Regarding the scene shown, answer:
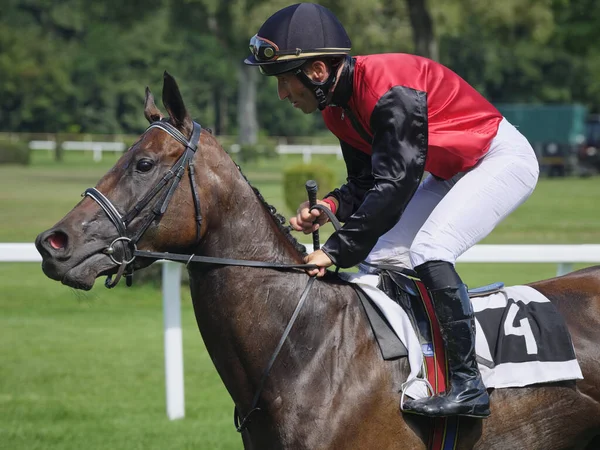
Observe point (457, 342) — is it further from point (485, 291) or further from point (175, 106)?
point (175, 106)

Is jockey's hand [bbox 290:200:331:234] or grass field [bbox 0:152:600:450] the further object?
grass field [bbox 0:152:600:450]

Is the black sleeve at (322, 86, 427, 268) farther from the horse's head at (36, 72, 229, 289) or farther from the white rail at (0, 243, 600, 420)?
the white rail at (0, 243, 600, 420)

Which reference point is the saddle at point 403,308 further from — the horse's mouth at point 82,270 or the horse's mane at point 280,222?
the horse's mouth at point 82,270

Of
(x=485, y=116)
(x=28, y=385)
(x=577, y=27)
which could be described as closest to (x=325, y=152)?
(x=577, y=27)

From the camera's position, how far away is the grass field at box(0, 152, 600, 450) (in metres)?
6.47

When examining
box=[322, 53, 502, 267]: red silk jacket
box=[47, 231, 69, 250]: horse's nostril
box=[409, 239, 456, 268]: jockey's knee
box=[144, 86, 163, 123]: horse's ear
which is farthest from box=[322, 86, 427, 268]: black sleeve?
box=[47, 231, 69, 250]: horse's nostril

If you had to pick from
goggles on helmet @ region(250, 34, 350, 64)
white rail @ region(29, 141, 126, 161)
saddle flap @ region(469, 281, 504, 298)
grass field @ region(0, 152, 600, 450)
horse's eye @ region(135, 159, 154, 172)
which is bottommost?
white rail @ region(29, 141, 126, 161)

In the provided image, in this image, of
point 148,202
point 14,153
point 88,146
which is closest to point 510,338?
point 148,202

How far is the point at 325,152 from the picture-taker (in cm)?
4722

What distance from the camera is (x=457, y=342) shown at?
3.61 meters

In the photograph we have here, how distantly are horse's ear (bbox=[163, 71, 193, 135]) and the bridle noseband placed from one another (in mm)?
30

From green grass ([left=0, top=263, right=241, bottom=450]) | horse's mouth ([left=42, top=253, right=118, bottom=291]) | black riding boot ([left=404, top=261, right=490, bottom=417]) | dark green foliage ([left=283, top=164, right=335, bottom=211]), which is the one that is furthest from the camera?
dark green foliage ([left=283, top=164, right=335, bottom=211])

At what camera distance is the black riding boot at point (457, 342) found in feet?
11.8

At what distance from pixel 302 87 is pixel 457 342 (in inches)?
45.1
